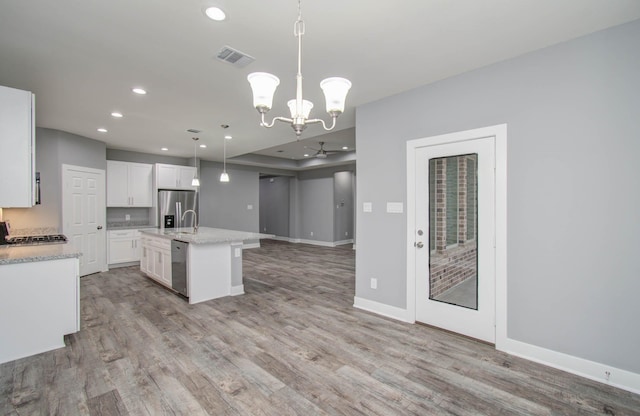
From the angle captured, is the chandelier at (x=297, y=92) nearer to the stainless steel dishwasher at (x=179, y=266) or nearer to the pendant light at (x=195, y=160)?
the stainless steel dishwasher at (x=179, y=266)

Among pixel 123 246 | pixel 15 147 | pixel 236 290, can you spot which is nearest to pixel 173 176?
pixel 123 246

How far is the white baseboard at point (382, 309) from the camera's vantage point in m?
3.46

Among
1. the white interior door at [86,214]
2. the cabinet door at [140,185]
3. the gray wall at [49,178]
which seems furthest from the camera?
the cabinet door at [140,185]

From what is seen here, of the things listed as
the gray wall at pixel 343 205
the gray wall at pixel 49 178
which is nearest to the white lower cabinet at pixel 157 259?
the gray wall at pixel 49 178

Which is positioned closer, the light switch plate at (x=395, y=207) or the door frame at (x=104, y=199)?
the light switch plate at (x=395, y=207)

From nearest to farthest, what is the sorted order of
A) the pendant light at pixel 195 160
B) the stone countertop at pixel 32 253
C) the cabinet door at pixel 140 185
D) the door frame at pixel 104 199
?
1. the stone countertop at pixel 32 253
2. the door frame at pixel 104 199
3. the pendant light at pixel 195 160
4. the cabinet door at pixel 140 185

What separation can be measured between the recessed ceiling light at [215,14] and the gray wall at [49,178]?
16.3ft

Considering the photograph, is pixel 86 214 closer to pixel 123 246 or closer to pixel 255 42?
pixel 123 246

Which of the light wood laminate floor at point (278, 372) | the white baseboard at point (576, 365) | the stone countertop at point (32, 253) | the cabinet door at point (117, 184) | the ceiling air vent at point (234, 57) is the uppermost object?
the ceiling air vent at point (234, 57)

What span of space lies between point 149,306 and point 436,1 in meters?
4.56

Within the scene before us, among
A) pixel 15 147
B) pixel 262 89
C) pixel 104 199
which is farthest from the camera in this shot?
pixel 104 199

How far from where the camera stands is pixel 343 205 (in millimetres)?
10070

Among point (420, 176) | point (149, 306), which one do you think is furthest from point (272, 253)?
point (420, 176)

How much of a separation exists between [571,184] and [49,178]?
24.0 feet
